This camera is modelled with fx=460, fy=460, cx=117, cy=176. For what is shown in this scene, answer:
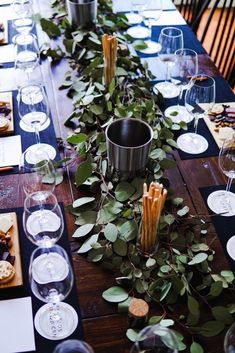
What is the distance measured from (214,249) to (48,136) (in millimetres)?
667

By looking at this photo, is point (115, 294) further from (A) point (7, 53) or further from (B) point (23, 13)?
(B) point (23, 13)

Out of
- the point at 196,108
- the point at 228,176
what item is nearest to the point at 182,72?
the point at 196,108

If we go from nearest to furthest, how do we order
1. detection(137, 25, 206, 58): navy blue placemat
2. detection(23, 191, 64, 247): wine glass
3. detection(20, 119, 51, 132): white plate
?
1. detection(23, 191, 64, 247): wine glass
2. detection(20, 119, 51, 132): white plate
3. detection(137, 25, 206, 58): navy blue placemat

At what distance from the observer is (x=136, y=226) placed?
118cm

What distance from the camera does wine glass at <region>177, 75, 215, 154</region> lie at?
59.7 inches

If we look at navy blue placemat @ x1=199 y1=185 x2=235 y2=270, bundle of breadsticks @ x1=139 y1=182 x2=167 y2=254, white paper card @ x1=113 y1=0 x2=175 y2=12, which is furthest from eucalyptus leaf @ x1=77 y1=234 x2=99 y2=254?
white paper card @ x1=113 y1=0 x2=175 y2=12

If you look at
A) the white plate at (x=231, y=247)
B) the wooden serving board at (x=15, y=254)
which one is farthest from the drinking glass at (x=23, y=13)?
the white plate at (x=231, y=247)

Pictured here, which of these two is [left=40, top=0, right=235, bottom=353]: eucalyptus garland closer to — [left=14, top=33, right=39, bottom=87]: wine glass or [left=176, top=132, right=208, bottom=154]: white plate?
[left=176, top=132, right=208, bottom=154]: white plate

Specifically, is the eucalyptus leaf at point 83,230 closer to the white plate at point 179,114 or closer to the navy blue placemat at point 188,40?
the white plate at point 179,114

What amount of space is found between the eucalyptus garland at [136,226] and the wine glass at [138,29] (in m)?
0.33

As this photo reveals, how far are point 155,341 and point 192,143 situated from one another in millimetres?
799

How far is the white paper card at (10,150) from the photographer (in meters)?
1.43

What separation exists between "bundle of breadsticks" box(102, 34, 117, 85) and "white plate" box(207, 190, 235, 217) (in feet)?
1.88

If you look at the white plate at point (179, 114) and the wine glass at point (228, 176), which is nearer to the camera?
the wine glass at point (228, 176)
